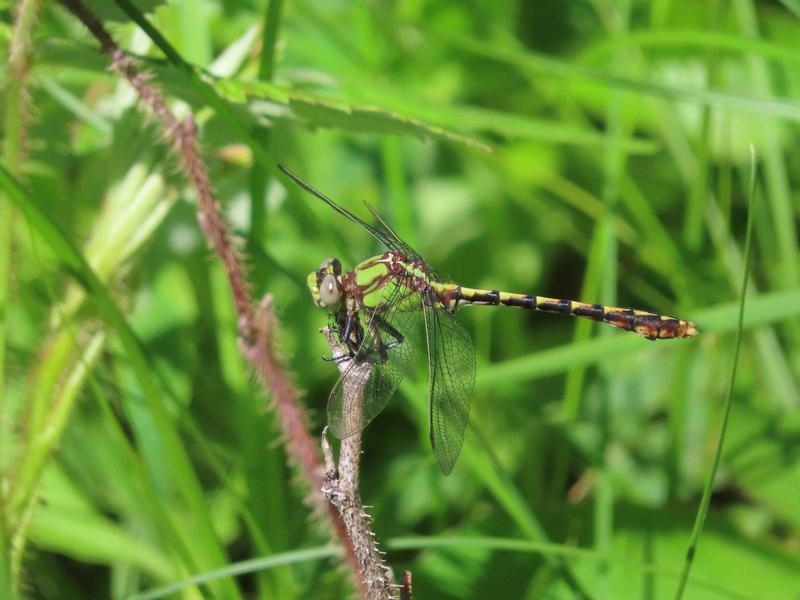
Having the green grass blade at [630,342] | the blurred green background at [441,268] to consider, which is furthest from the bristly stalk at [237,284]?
the green grass blade at [630,342]

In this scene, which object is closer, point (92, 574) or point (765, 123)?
point (92, 574)

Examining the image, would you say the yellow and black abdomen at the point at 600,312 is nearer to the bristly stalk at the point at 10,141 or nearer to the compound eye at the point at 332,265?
the compound eye at the point at 332,265

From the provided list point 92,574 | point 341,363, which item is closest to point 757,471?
point 341,363

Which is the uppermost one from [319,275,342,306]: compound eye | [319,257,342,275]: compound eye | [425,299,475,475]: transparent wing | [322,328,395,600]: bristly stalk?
[319,257,342,275]: compound eye

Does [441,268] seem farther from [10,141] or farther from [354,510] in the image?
[354,510]

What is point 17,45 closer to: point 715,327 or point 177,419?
point 177,419

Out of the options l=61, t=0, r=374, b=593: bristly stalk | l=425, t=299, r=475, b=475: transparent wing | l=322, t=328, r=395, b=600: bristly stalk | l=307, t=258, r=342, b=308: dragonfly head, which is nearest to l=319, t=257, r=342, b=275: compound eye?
l=307, t=258, r=342, b=308: dragonfly head

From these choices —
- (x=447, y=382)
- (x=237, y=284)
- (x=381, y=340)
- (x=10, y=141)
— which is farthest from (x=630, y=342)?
(x=10, y=141)

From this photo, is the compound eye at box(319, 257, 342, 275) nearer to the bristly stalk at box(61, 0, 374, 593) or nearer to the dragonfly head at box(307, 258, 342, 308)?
the dragonfly head at box(307, 258, 342, 308)
